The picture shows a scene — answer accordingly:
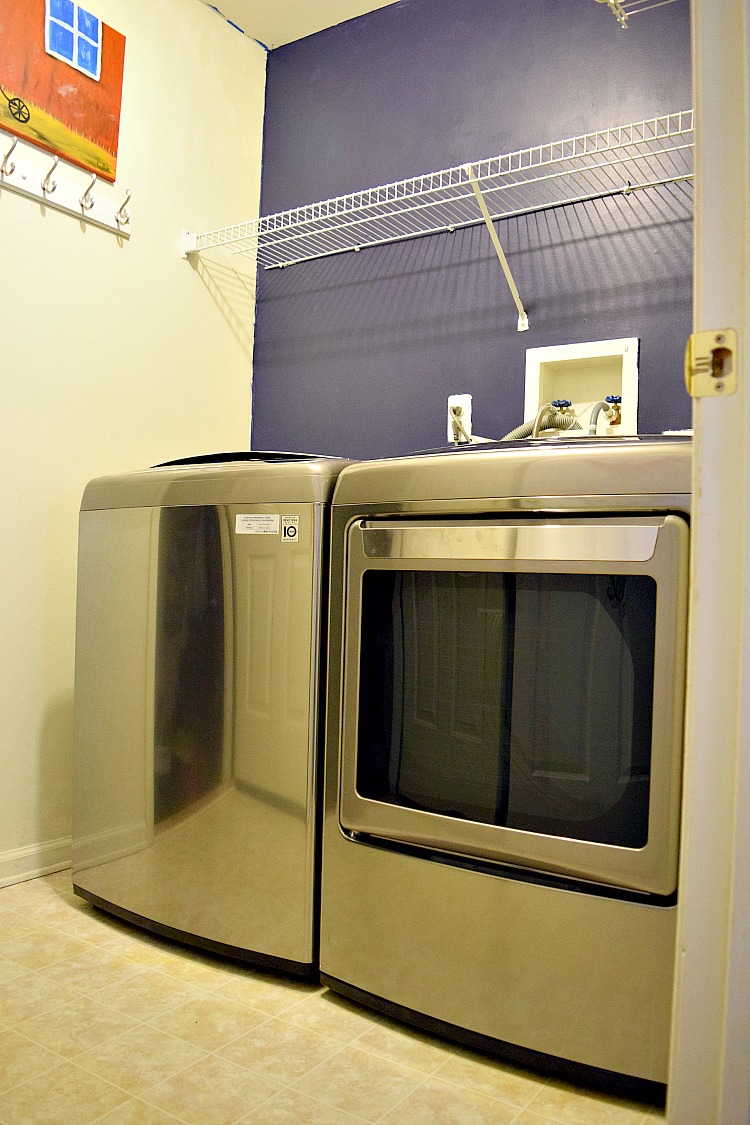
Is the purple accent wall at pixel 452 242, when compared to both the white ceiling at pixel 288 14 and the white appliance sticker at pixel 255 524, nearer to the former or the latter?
the white ceiling at pixel 288 14

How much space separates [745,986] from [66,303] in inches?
72.9

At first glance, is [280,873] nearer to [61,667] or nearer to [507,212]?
[61,667]

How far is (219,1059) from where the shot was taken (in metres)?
1.17

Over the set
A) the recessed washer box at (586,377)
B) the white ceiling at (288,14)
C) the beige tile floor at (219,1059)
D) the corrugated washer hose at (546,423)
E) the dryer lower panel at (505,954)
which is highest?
the white ceiling at (288,14)

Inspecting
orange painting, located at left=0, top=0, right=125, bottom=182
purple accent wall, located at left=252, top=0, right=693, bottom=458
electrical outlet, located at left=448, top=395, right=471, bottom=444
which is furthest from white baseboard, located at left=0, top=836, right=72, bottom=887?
orange painting, located at left=0, top=0, right=125, bottom=182

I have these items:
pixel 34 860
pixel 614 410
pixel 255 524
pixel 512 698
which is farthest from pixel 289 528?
pixel 34 860

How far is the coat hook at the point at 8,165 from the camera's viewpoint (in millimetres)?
1761

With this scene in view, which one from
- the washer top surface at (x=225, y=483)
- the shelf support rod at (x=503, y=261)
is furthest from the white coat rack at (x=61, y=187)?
the shelf support rod at (x=503, y=261)

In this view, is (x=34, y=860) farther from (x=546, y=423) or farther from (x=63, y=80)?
(x=63, y=80)

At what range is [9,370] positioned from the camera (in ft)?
5.91

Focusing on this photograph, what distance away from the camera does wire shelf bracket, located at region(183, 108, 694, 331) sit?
5.69ft

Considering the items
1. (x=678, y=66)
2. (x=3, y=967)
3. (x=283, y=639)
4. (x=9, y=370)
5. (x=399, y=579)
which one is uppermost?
(x=678, y=66)

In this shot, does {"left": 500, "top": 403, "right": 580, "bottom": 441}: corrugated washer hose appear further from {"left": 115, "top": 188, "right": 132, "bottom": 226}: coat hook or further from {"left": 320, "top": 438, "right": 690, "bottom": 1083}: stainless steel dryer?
{"left": 115, "top": 188, "right": 132, "bottom": 226}: coat hook

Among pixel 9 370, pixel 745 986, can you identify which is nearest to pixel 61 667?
pixel 9 370
